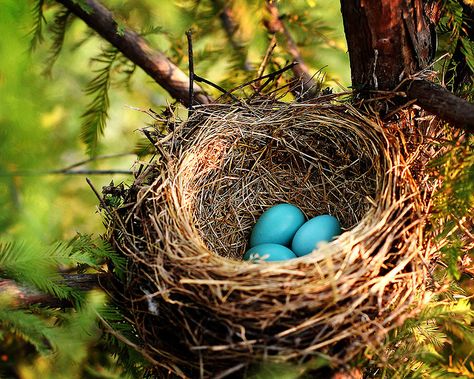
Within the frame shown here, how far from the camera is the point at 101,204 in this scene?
1.66m

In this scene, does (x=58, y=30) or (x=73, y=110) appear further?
(x=58, y=30)

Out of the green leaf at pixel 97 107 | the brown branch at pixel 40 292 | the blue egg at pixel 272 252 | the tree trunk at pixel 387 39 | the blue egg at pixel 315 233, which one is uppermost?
the tree trunk at pixel 387 39

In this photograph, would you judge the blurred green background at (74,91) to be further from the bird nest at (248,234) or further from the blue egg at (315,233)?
the blue egg at (315,233)

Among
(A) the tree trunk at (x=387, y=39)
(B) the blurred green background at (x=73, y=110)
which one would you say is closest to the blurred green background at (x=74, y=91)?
(B) the blurred green background at (x=73, y=110)

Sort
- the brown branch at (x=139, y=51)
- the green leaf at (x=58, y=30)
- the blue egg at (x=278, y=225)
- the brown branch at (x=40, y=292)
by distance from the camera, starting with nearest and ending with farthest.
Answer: the brown branch at (x=40, y=292)
the blue egg at (x=278, y=225)
the brown branch at (x=139, y=51)
the green leaf at (x=58, y=30)

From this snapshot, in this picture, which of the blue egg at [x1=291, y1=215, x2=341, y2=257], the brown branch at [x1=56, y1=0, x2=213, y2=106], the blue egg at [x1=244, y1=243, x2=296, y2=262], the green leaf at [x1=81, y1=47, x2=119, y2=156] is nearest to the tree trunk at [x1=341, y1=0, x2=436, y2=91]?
the blue egg at [x1=291, y1=215, x2=341, y2=257]

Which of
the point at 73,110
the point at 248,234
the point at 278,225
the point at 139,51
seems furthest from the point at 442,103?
the point at 139,51

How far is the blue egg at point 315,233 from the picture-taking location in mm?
1799

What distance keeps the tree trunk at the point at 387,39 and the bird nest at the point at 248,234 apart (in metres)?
0.13

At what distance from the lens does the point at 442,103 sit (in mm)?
1479

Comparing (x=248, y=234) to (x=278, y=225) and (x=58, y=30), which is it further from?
(x=58, y=30)

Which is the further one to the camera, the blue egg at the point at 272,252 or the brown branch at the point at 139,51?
the brown branch at the point at 139,51

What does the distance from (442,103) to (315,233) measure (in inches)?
20.4

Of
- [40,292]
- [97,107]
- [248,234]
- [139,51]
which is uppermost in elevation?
[139,51]
